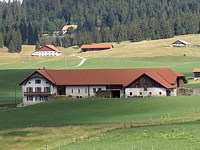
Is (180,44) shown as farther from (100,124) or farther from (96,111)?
(100,124)

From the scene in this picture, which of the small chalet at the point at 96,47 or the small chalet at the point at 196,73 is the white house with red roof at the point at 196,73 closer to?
the small chalet at the point at 196,73

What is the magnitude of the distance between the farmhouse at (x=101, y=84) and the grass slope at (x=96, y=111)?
9504mm

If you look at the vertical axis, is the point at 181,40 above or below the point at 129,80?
above

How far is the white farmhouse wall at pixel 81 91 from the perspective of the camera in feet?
276

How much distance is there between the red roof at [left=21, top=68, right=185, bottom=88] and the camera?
272 ft

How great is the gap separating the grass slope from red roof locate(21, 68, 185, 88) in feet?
33.8

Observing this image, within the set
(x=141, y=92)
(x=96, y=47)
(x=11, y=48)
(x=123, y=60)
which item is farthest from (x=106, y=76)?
(x=11, y=48)

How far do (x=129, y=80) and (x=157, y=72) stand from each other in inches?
197

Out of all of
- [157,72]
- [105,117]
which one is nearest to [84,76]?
[157,72]

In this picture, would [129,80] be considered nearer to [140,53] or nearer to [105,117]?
[105,117]

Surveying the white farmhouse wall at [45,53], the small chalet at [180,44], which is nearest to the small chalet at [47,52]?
the white farmhouse wall at [45,53]

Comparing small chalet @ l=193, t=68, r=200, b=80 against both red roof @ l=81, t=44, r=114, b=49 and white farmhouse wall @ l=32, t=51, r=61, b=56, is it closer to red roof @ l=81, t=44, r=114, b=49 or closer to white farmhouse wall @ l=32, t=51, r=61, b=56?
red roof @ l=81, t=44, r=114, b=49

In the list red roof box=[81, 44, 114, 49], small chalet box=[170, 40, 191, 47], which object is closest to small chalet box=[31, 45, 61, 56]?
red roof box=[81, 44, 114, 49]

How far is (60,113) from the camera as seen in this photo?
6406cm
